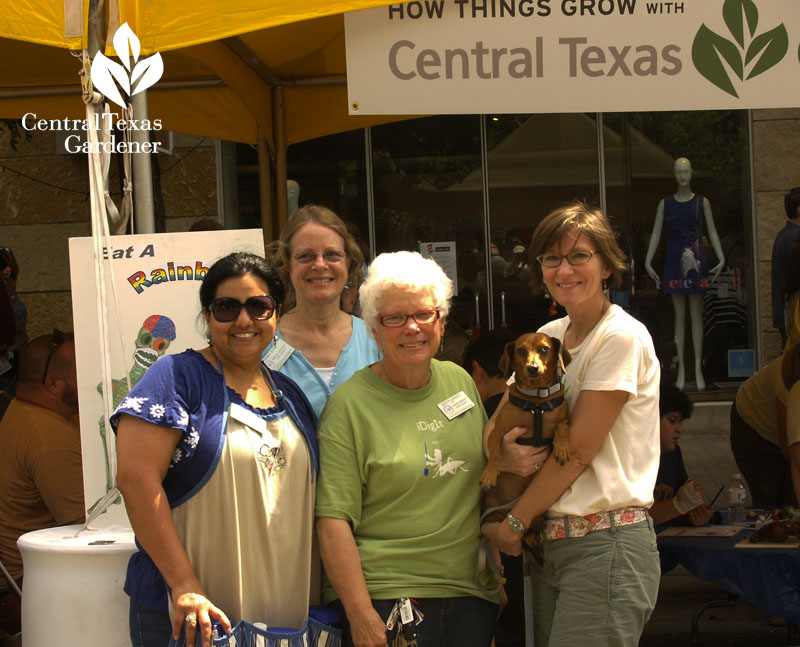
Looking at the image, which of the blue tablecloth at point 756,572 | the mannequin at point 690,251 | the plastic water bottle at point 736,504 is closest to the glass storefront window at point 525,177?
the mannequin at point 690,251

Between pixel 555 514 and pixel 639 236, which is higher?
pixel 639 236

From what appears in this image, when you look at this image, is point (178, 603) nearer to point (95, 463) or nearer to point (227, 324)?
point (227, 324)

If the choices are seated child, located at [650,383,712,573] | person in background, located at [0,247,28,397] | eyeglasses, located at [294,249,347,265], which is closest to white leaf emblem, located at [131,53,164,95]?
eyeglasses, located at [294,249,347,265]

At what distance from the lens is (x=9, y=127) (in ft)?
25.4

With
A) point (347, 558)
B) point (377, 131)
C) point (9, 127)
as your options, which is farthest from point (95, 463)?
point (377, 131)

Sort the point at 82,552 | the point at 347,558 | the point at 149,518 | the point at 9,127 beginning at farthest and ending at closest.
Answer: the point at 9,127 < the point at 82,552 < the point at 347,558 < the point at 149,518

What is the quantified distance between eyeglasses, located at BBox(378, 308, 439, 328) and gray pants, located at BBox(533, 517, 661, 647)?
770 mm

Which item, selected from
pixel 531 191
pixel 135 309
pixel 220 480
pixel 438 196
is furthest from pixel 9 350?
pixel 531 191

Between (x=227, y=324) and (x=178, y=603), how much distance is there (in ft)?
2.51

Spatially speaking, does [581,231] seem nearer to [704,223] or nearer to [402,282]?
[402,282]

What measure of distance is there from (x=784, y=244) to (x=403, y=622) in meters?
6.38

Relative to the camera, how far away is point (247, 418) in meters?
2.41

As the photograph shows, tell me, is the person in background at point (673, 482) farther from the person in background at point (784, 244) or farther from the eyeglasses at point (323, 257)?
the person in background at point (784, 244)

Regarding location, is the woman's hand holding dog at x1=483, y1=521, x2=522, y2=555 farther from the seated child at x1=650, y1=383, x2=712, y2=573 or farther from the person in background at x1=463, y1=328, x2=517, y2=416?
the seated child at x1=650, y1=383, x2=712, y2=573
